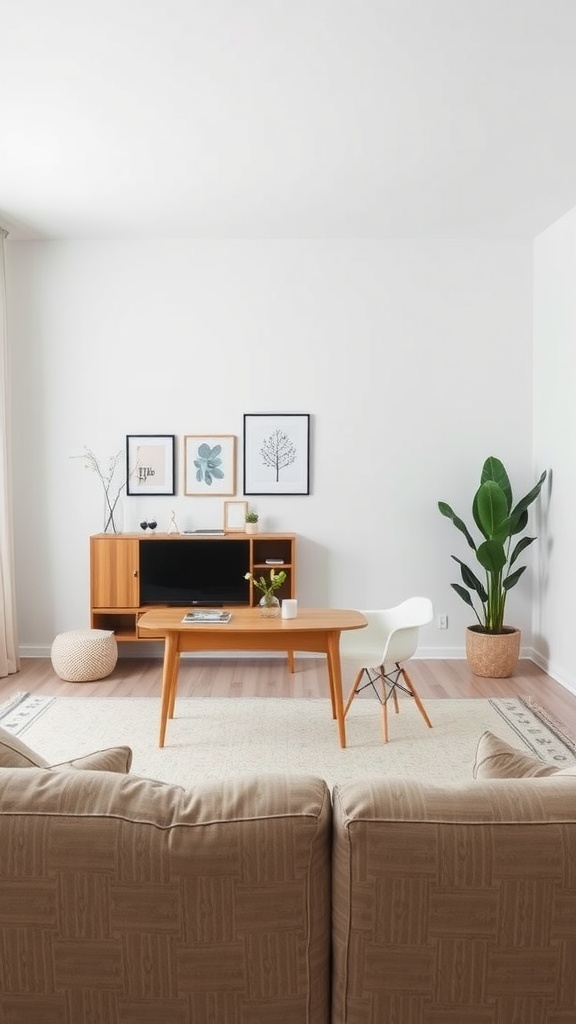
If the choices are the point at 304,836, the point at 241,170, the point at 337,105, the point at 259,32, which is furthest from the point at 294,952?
the point at 241,170

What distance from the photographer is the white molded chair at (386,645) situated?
4105 mm

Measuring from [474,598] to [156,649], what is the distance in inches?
94.6

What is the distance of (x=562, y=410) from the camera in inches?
208

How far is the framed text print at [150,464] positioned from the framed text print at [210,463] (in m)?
0.12

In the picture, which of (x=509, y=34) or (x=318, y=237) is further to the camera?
(x=318, y=237)

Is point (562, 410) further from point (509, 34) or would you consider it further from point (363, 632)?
point (509, 34)

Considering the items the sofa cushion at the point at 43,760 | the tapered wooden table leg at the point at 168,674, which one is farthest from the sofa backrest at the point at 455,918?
the tapered wooden table leg at the point at 168,674

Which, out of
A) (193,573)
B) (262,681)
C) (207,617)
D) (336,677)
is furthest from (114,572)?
(336,677)

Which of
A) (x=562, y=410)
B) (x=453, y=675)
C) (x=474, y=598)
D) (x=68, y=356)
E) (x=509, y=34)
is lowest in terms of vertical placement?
(x=453, y=675)

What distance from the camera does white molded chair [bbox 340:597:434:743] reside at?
13.5 feet

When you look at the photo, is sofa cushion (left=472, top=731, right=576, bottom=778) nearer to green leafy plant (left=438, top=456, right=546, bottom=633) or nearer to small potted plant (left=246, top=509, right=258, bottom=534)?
green leafy plant (left=438, top=456, right=546, bottom=633)

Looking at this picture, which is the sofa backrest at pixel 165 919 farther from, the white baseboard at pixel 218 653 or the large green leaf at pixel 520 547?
the white baseboard at pixel 218 653

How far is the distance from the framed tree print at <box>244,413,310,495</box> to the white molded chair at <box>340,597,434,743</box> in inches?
59.3

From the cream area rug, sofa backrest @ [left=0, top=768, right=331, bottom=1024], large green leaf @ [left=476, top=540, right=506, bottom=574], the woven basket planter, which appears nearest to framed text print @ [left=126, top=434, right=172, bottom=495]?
the cream area rug
